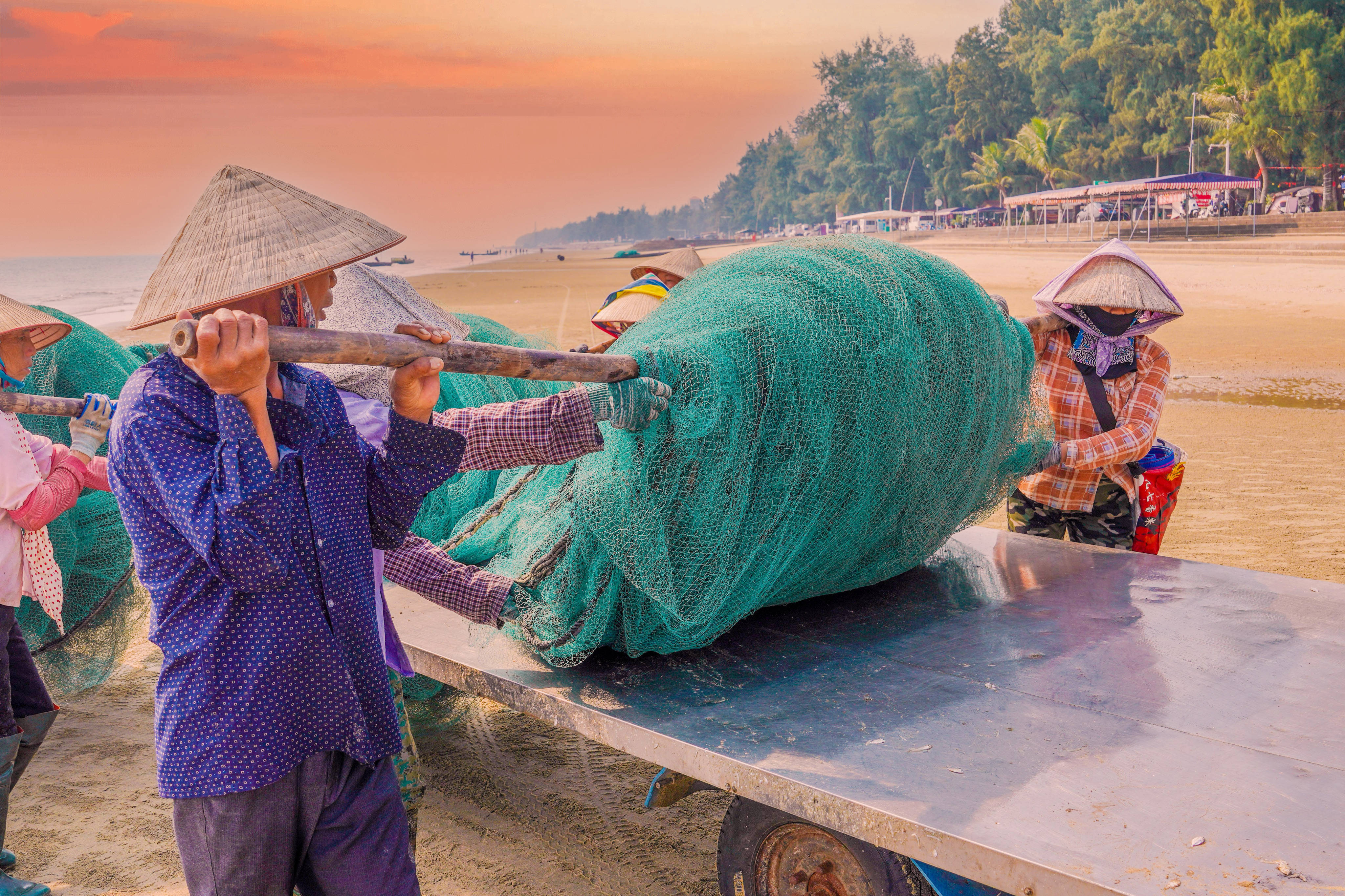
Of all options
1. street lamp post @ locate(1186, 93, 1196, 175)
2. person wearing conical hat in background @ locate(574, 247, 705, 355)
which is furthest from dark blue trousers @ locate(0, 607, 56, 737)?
street lamp post @ locate(1186, 93, 1196, 175)

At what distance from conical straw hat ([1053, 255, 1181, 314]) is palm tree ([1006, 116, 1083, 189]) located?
62.4 metres

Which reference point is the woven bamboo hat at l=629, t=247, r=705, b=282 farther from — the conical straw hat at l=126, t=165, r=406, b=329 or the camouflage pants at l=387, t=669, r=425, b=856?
the conical straw hat at l=126, t=165, r=406, b=329

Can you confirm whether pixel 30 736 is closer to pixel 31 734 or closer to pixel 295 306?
pixel 31 734

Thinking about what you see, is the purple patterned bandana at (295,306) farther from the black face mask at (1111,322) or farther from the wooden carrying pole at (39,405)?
the black face mask at (1111,322)

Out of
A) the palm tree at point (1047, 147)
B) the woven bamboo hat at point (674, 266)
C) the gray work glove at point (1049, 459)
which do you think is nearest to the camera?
the gray work glove at point (1049, 459)

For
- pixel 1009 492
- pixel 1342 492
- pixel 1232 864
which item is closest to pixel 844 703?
pixel 1232 864

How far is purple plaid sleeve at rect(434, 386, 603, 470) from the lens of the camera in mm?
2666

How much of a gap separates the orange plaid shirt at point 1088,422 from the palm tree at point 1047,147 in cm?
6244

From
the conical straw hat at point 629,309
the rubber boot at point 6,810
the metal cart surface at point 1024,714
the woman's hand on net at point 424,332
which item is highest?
the woman's hand on net at point 424,332

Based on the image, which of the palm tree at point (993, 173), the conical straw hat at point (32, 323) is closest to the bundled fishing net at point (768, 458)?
the conical straw hat at point (32, 323)

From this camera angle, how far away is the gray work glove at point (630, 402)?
261 centimetres

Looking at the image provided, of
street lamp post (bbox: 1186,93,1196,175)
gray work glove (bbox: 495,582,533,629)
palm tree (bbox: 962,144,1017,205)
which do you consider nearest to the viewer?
gray work glove (bbox: 495,582,533,629)

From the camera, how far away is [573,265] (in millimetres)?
65062

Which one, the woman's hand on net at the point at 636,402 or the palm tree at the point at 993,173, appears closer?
the woman's hand on net at the point at 636,402
